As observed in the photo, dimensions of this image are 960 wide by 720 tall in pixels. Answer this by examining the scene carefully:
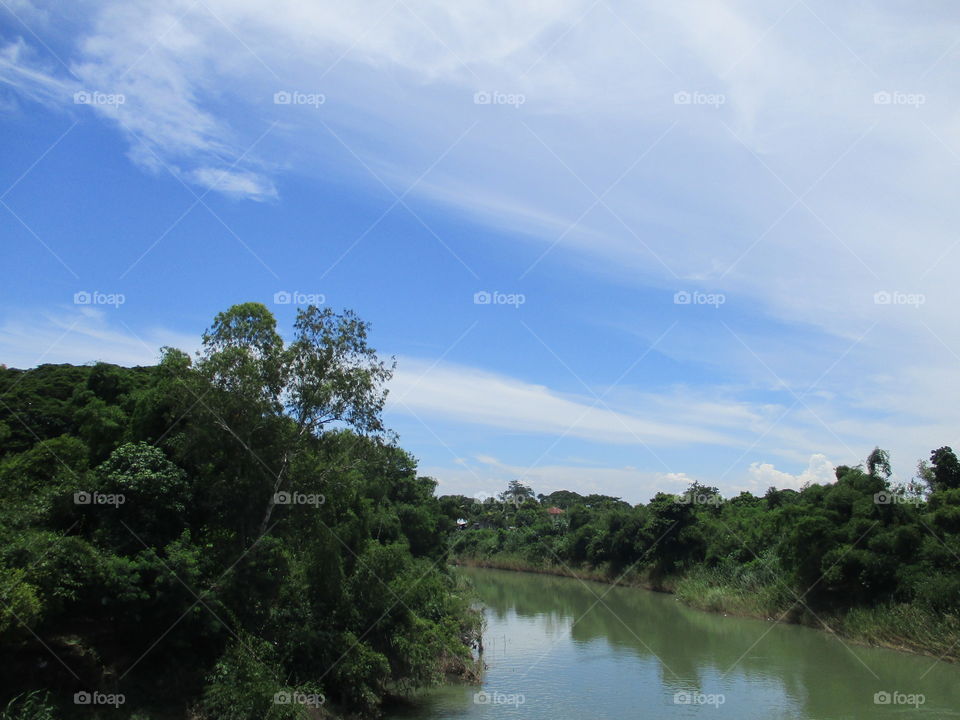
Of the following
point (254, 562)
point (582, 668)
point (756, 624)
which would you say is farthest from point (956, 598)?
point (254, 562)

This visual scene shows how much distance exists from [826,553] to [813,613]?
10.8 ft

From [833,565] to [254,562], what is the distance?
25.8 meters

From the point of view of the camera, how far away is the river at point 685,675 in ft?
61.9

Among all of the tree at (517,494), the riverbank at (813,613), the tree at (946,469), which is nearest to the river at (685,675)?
the riverbank at (813,613)

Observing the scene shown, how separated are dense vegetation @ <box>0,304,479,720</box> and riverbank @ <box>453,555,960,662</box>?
17803 mm

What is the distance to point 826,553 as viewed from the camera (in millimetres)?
31500

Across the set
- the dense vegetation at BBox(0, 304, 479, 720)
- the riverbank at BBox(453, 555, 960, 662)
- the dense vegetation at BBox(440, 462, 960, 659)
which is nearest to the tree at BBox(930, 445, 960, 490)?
the dense vegetation at BBox(440, 462, 960, 659)

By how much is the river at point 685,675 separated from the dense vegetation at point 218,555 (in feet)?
9.60

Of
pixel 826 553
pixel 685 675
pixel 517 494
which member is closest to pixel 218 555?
pixel 685 675

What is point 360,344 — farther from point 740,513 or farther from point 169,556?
point 740,513

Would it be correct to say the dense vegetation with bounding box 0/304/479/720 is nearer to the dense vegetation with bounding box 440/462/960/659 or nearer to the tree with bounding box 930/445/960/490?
the dense vegetation with bounding box 440/462/960/659

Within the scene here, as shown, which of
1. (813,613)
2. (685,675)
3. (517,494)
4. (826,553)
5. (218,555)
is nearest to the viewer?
(218,555)

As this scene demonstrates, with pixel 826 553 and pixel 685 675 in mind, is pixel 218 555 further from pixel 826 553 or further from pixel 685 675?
pixel 826 553

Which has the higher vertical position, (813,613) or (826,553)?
(826,553)
